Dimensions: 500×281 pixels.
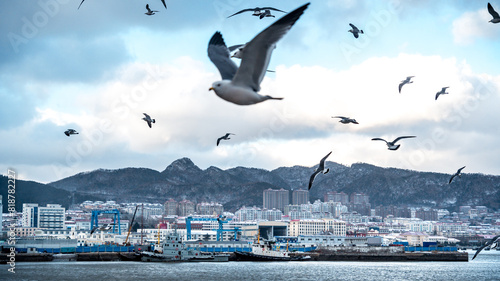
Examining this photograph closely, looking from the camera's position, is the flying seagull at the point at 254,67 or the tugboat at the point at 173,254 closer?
the flying seagull at the point at 254,67

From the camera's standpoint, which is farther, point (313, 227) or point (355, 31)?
point (313, 227)

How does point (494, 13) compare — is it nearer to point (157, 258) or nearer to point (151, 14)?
point (151, 14)

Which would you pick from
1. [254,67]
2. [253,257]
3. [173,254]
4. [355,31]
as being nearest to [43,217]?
[253,257]

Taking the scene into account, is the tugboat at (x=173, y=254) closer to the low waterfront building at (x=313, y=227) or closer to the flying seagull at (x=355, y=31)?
the flying seagull at (x=355, y=31)

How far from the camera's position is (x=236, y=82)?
687 centimetres

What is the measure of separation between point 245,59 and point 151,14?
13.5 m

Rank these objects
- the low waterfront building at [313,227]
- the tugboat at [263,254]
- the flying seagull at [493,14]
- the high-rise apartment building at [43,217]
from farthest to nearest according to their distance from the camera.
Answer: the high-rise apartment building at [43,217], the low waterfront building at [313,227], the tugboat at [263,254], the flying seagull at [493,14]

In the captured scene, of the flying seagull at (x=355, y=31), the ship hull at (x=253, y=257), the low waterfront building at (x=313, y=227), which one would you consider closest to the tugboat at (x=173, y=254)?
the ship hull at (x=253, y=257)

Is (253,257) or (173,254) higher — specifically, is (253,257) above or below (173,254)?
below

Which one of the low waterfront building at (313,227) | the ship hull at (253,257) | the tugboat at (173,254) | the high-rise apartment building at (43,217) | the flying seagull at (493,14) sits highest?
the flying seagull at (493,14)

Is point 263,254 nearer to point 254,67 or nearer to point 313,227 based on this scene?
point 254,67

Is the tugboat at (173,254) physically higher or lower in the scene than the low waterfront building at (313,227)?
lower

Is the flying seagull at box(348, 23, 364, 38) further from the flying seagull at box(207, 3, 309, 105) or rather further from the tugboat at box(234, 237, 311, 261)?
the tugboat at box(234, 237, 311, 261)

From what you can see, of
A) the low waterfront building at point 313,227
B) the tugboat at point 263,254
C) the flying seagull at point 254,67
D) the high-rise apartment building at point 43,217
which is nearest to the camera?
the flying seagull at point 254,67
